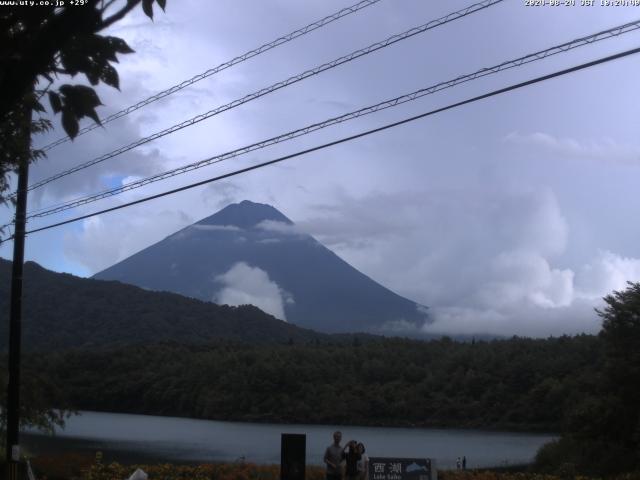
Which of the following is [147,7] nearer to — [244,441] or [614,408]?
[614,408]

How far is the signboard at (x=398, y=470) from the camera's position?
50.4ft

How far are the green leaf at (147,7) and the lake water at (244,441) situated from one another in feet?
128

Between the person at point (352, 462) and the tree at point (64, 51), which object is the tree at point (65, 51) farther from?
the person at point (352, 462)

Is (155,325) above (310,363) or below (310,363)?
above

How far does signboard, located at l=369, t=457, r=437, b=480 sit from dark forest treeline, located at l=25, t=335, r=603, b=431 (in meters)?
66.8

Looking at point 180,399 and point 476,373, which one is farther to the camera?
point 180,399

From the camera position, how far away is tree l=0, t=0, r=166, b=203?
3.73m

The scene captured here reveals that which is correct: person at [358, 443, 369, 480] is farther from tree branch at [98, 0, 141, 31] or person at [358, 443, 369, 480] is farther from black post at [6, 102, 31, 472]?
tree branch at [98, 0, 141, 31]

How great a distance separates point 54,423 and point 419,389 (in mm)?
77734

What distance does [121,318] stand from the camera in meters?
142

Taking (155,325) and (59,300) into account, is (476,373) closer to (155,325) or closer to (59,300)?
(59,300)

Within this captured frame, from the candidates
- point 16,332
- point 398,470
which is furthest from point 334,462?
point 16,332

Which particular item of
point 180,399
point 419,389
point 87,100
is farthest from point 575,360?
point 87,100

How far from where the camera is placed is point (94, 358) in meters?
80.2
